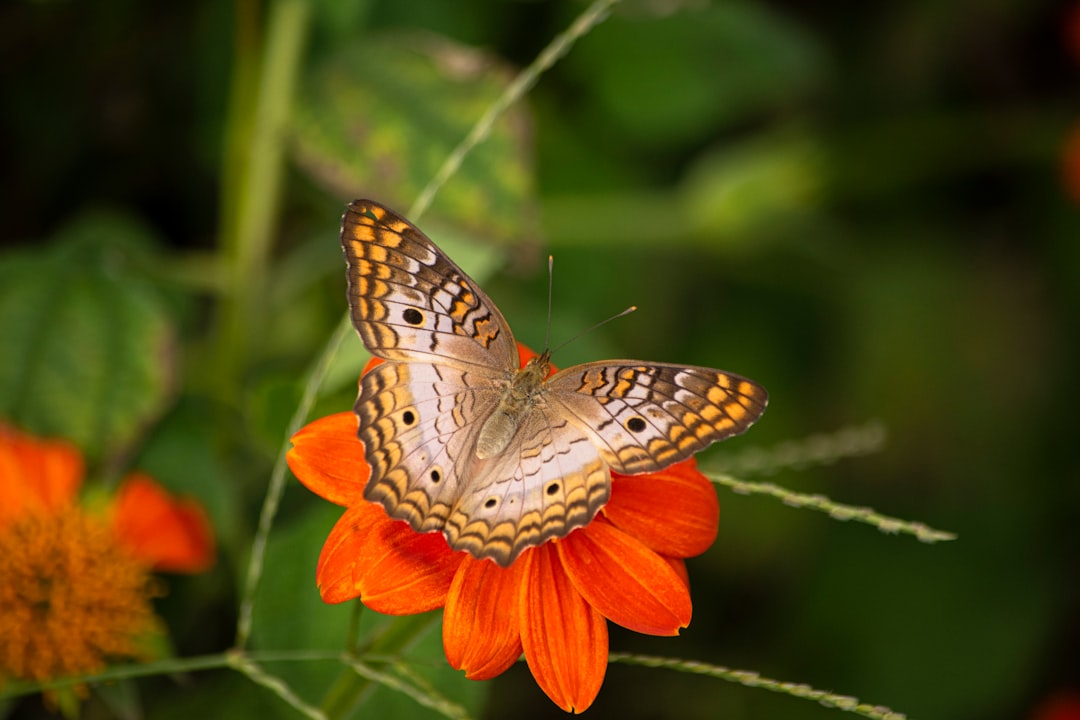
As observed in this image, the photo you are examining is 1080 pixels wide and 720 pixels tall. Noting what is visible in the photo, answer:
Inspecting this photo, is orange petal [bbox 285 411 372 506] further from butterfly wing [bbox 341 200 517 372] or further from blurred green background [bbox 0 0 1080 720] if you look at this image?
blurred green background [bbox 0 0 1080 720]

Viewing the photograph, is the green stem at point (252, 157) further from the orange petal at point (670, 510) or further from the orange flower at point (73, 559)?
the orange petal at point (670, 510)

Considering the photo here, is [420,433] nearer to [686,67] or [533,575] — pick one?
[533,575]

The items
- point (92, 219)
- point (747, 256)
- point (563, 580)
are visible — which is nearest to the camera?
point (563, 580)

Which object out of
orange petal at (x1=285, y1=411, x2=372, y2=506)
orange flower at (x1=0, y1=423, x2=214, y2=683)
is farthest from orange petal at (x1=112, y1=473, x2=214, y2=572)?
orange petal at (x1=285, y1=411, x2=372, y2=506)

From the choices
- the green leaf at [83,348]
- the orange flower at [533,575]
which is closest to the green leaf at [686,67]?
the green leaf at [83,348]

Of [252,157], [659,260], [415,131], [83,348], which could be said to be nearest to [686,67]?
[659,260]

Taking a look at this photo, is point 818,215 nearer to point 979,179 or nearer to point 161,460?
point 979,179

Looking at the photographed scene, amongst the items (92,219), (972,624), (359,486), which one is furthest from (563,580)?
(972,624)
